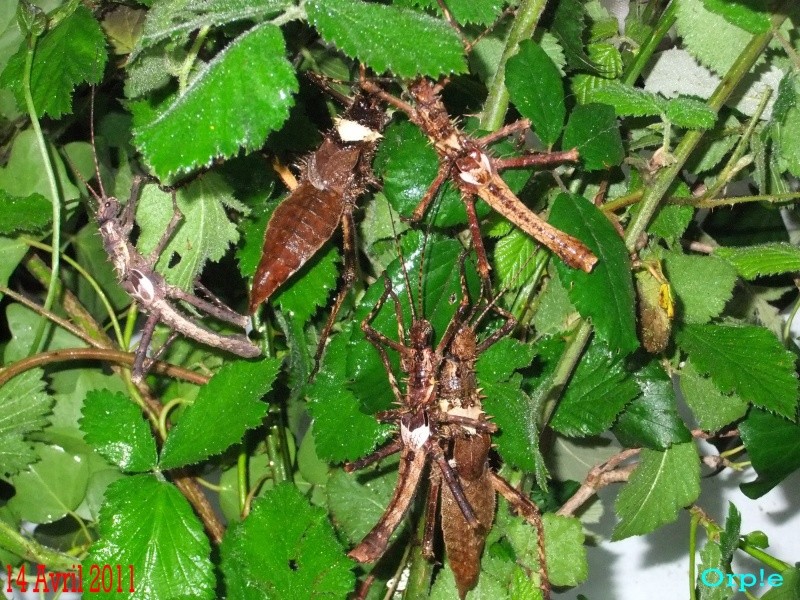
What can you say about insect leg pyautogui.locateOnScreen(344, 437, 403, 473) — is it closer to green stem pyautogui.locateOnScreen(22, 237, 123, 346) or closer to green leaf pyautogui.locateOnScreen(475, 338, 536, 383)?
green leaf pyautogui.locateOnScreen(475, 338, 536, 383)

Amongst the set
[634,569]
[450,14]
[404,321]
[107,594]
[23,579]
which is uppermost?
[450,14]

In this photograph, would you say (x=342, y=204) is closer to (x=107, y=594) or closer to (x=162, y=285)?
(x=162, y=285)

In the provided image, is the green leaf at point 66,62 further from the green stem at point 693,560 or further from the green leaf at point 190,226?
the green stem at point 693,560

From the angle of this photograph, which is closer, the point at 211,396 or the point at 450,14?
the point at 450,14

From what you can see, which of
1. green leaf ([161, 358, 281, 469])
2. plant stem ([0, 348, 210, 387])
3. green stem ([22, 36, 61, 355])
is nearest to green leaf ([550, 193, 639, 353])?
green leaf ([161, 358, 281, 469])

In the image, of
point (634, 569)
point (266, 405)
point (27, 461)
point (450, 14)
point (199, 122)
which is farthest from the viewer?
point (634, 569)

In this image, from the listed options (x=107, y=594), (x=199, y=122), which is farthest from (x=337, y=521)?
(x=199, y=122)
